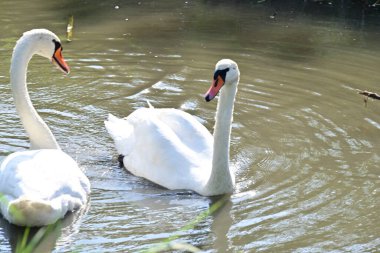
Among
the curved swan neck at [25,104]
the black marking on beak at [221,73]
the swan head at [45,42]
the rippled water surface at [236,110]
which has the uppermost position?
the swan head at [45,42]

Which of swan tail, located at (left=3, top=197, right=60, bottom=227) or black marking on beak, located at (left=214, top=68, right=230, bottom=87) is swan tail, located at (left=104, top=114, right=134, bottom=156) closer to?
black marking on beak, located at (left=214, top=68, right=230, bottom=87)

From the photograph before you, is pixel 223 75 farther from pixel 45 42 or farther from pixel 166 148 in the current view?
pixel 45 42

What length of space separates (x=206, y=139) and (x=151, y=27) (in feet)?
19.2

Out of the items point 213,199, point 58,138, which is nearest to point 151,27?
point 58,138

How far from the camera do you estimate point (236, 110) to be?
9.98 metres

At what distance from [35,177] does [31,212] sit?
38cm

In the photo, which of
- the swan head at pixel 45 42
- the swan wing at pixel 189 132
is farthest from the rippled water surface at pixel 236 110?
the swan head at pixel 45 42

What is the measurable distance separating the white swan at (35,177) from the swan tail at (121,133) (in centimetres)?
73

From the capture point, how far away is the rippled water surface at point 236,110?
6.90 meters

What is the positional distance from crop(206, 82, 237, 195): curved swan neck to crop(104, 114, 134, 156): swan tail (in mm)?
1223

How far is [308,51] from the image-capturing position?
12695 millimetres

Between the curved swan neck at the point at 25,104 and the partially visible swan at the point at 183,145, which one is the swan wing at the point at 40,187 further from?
the partially visible swan at the point at 183,145

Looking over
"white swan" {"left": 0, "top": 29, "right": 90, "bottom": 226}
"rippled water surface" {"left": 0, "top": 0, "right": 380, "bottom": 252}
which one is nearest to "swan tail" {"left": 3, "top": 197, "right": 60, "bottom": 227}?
"white swan" {"left": 0, "top": 29, "right": 90, "bottom": 226}

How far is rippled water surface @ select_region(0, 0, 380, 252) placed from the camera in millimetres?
6902
